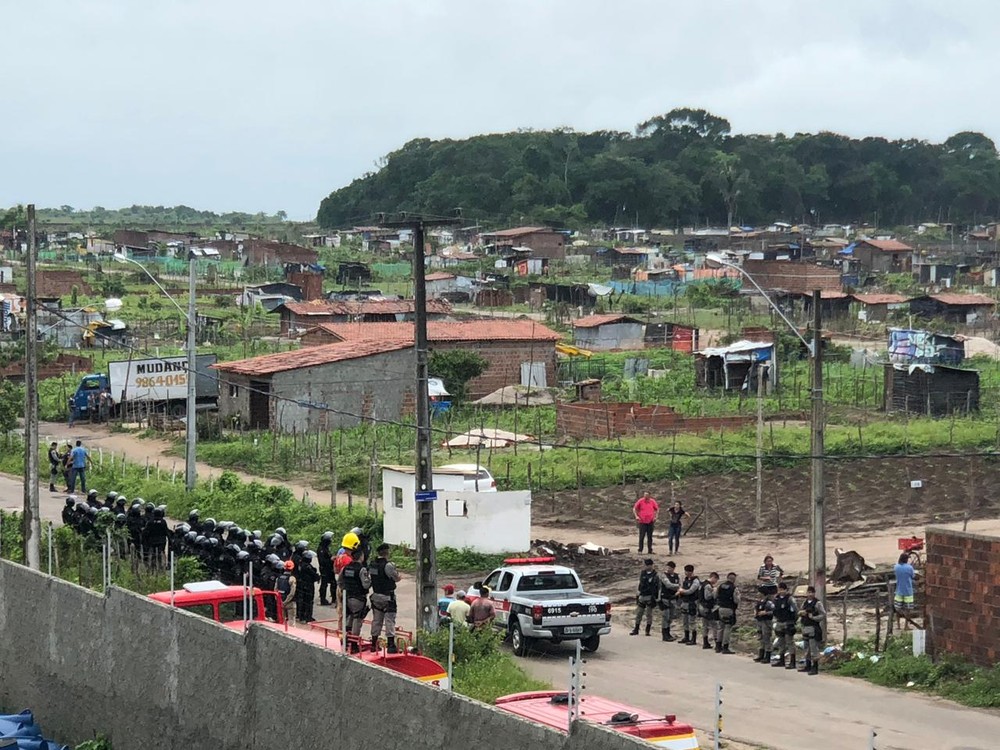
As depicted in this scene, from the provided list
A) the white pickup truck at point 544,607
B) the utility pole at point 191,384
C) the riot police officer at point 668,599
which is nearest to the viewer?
the white pickup truck at point 544,607

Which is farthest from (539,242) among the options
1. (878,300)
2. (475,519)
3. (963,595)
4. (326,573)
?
(963,595)

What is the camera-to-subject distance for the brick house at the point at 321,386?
158 ft

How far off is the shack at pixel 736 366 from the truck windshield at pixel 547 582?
31853 millimetres

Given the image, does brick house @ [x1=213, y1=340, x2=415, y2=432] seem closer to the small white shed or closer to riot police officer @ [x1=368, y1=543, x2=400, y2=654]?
the small white shed

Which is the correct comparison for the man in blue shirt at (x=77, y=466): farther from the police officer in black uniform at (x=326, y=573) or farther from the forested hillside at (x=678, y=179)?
the forested hillside at (x=678, y=179)

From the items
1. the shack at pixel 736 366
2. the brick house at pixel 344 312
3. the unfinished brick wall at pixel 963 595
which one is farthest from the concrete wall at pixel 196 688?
the brick house at pixel 344 312

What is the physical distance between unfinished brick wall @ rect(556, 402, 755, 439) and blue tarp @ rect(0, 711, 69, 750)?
81.4 ft

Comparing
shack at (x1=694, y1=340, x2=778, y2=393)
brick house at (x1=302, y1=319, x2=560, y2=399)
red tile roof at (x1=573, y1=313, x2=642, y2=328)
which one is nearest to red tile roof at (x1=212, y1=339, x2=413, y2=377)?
brick house at (x1=302, y1=319, x2=560, y2=399)

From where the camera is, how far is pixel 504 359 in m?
57.2

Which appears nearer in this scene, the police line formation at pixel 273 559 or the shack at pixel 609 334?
the police line formation at pixel 273 559

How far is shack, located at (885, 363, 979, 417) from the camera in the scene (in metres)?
50.5

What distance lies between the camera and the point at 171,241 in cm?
13825

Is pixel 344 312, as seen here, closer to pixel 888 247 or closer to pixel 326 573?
pixel 326 573

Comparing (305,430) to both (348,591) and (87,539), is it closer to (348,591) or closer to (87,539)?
(87,539)
